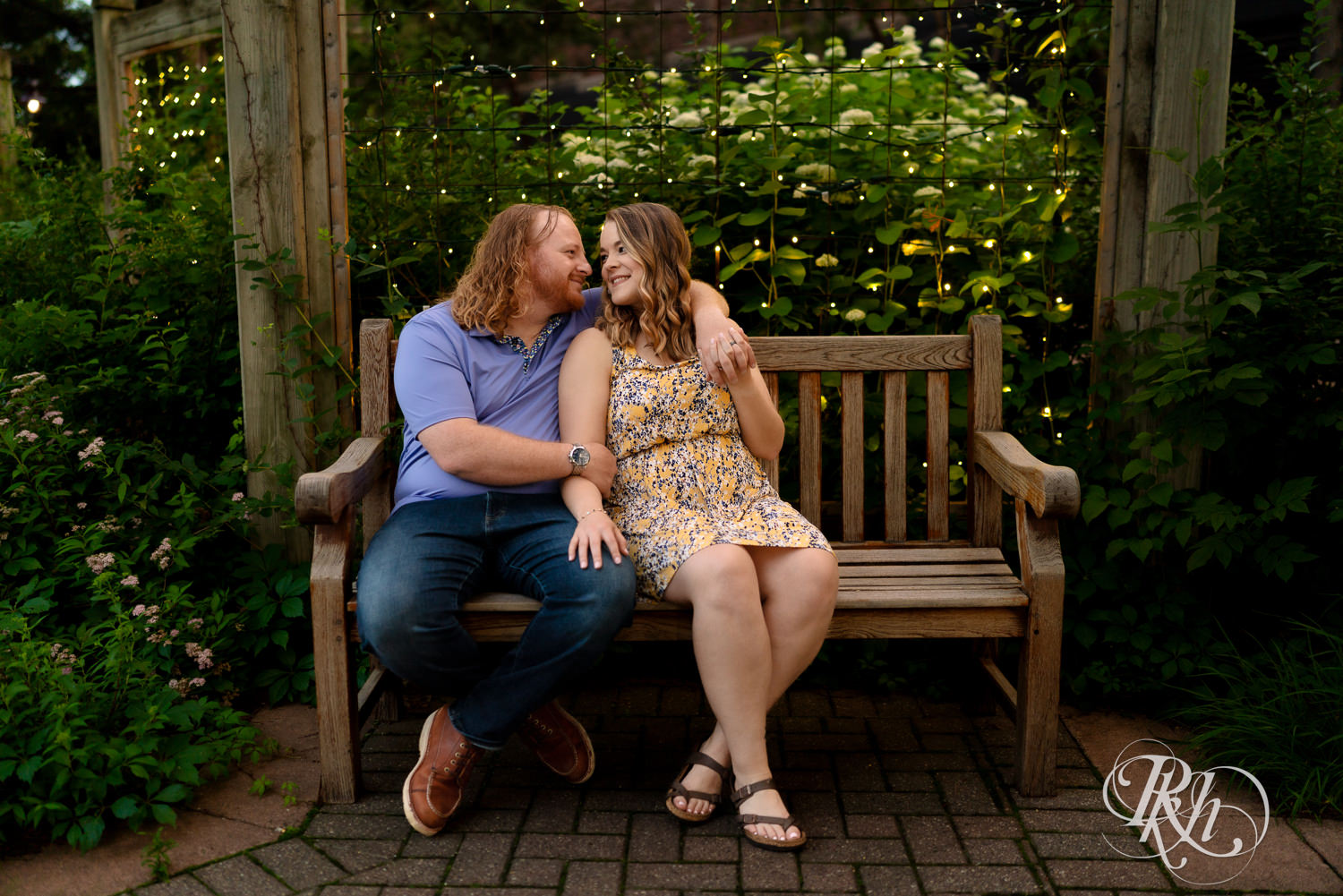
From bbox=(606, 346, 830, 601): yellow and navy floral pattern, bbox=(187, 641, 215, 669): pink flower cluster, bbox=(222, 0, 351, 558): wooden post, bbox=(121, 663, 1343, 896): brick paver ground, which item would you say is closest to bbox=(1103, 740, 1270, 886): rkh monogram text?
bbox=(121, 663, 1343, 896): brick paver ground

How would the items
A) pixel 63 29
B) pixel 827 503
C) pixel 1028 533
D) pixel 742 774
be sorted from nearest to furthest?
pixel 742 774 → pixel 1028 533 → pixel 827 503 → pixel 63 29

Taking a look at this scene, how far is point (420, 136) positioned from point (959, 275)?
1.93 metres

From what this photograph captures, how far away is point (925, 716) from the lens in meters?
3.36

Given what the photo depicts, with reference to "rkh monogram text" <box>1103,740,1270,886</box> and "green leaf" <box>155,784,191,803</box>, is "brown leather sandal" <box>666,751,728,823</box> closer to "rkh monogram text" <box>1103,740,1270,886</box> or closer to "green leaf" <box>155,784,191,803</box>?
"rkh monogram text" <box>1103,740,1270,886</box>

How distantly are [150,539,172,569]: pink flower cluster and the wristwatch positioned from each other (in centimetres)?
131

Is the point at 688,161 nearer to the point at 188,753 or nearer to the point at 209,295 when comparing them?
the point at 209,295

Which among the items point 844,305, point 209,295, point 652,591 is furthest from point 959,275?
point 209,295

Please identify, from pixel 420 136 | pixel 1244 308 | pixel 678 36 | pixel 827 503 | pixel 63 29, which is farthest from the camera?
pixel 678 36

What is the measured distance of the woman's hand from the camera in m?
2.63

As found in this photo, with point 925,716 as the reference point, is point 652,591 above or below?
above

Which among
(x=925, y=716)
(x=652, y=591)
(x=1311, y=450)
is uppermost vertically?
(x=1311, y=450)

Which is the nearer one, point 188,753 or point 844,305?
point 188,753

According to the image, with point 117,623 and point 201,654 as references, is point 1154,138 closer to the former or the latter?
point 201,654

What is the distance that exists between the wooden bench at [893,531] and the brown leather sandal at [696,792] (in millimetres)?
303
